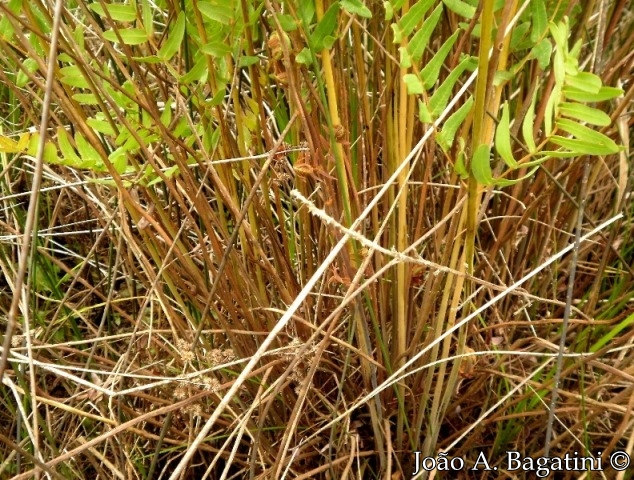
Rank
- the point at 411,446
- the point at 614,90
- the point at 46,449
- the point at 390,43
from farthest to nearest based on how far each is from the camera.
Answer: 1. the point at 46,449
2. the point at 411,446
3. the point at 390,43
4. the point at 614,90

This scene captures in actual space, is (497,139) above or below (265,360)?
above

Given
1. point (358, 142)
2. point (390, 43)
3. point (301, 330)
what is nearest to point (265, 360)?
point (301, 330)

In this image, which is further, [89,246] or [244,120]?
[89,246]

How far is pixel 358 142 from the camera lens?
734 mm

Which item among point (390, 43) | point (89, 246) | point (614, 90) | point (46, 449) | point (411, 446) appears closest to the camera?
point (614, 90)

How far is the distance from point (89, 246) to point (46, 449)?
0.47 meters

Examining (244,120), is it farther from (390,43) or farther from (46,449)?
(46,449)

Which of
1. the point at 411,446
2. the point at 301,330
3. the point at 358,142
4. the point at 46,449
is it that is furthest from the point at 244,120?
the point at 46,449

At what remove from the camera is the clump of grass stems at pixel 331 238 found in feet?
1.89

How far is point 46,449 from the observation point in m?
0.91

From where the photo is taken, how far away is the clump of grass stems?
577 millimetres

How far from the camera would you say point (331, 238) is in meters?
0.77

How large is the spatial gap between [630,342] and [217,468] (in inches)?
24.6

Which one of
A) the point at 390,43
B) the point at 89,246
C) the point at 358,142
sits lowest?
the point at 89,246
